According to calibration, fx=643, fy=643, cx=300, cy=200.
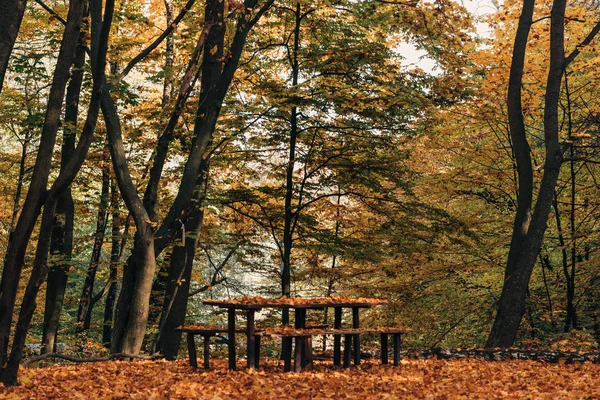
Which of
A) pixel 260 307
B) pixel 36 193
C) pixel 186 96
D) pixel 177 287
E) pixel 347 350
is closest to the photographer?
pixel 36 193

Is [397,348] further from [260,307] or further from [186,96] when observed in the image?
[186,96]

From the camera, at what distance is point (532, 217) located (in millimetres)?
11562

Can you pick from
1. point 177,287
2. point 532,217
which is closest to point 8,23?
point 177,287

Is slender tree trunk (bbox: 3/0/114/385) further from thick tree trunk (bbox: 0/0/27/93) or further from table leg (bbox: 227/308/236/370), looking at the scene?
table leg (bbox: 227/308/236/370)

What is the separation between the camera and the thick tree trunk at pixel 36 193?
265 inches

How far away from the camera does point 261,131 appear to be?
14422mm

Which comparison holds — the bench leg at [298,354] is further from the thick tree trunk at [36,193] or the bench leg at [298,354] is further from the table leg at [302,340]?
the thick tree trunk at [36,193]

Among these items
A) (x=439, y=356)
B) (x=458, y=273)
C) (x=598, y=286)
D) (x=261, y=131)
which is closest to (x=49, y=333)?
(x=261, y=131)

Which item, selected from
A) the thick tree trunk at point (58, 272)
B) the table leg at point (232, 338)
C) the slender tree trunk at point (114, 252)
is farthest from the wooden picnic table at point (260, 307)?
the slender tree trunk at point (114, 252)

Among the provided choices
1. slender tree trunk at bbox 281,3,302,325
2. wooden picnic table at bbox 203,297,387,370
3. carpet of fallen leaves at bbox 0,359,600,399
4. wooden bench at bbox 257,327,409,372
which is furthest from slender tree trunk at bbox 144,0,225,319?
slender tree trunk at bbox 281,3,302,325

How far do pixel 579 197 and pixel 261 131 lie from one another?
24.5 feet

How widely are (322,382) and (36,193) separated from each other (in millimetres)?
3762

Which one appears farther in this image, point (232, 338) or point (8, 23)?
point (232, 338)

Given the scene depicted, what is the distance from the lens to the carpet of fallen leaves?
251 inches
